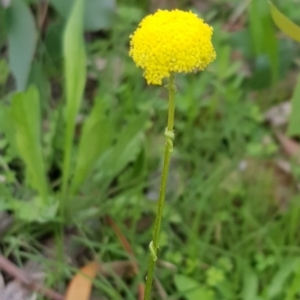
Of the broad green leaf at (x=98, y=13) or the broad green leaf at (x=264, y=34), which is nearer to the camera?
the broad green leaf at (x=98, y=13)

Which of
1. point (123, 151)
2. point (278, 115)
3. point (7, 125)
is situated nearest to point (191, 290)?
point (123, 151)

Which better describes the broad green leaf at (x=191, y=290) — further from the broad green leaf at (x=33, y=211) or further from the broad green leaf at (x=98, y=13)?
the broad green leaf at (x=98, y=13)

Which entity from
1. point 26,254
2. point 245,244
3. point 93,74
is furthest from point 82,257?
point 93,74

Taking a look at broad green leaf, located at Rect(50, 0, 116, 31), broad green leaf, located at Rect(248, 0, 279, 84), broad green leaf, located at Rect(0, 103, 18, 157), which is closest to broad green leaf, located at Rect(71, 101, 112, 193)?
broad green leaf, located at Rect(0, 103, 18, 157)

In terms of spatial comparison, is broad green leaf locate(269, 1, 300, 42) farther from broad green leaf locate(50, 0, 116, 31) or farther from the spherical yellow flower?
broad green leaf locate(50, 0, 116, 31)

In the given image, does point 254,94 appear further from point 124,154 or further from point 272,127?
point 124,154

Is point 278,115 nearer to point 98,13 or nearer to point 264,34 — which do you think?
point 264,34

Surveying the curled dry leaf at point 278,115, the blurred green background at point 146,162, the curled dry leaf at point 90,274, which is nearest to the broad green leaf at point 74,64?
the blurred green background at point 146,162
